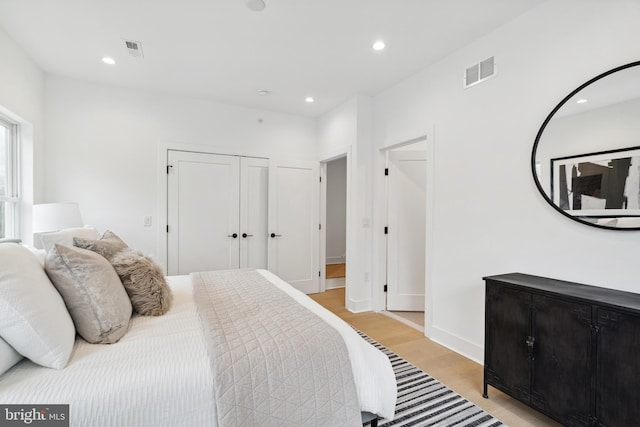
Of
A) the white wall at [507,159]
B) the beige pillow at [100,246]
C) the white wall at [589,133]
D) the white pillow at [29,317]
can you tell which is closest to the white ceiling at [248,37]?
the white wall at [507,159]

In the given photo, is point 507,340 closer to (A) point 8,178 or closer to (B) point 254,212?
(B) point 254,212

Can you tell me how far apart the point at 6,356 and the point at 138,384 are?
1.56 feet

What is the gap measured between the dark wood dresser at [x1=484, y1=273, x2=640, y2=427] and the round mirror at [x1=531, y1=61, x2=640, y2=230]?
0.50 meters

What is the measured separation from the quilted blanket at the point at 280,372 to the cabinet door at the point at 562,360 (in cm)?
123

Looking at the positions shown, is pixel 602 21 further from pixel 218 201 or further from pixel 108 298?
pixel 218 201

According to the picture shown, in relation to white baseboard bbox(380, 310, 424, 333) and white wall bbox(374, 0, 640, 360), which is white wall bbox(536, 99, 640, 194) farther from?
white baseboard bbox(380, 310, 424, 333)

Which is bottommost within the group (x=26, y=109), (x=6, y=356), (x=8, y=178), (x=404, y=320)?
(x=404, y=320)

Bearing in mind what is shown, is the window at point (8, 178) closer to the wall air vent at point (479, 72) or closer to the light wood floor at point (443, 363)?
the light wood floor at point (443, 363)

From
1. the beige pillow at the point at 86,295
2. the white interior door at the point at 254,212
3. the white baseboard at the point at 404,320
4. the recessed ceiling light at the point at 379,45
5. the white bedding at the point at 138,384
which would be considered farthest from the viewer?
the white interior door at the point at 254,212

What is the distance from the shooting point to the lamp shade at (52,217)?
2.60 m

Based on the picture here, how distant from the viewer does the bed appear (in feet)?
3.42

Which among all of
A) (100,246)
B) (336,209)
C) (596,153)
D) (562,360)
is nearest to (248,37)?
(100,246)

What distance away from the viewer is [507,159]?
7.95 ft

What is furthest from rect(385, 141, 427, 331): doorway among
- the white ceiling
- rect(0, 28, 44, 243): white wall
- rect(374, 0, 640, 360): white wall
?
rect(0, 28, 44, 243): white wall
